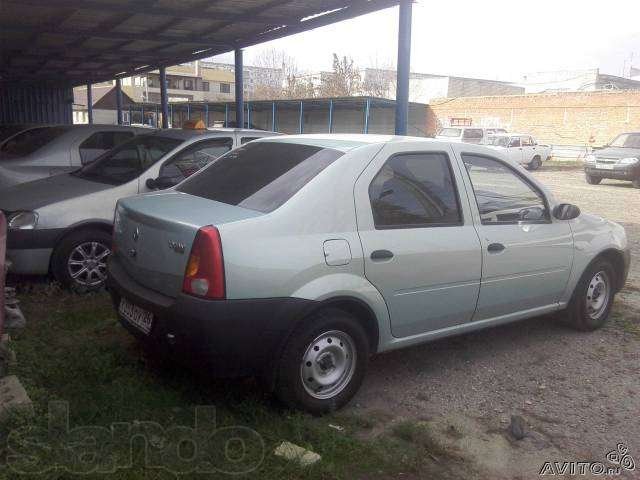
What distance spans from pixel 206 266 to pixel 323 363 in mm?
959

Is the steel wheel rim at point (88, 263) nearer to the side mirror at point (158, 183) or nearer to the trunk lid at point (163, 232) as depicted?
the side mirror at point (158, 183)

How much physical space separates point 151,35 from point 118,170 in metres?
5.50

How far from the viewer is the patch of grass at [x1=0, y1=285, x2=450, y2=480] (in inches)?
117

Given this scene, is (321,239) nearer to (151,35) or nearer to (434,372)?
(434,372)

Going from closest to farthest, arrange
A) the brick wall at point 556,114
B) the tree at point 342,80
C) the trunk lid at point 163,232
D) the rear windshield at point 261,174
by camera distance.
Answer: the trunk lid at point 163,232
the rear windshield at point 261,174
the brick wall at point 556,114
the tree at point 342,80

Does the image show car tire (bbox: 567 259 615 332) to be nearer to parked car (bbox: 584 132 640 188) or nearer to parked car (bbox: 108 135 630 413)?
parked car (bbox: 108 135 630 413)

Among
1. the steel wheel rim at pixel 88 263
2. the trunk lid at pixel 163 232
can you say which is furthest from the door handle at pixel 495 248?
the steel wheel rim at pixel 88 263

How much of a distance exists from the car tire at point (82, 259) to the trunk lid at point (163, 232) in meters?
1.71

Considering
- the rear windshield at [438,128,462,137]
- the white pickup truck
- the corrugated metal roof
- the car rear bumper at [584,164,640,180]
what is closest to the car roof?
the corrugated metal roof

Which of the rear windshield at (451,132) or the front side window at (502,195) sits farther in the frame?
the rear windshield at (451,132)

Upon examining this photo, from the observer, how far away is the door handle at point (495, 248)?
4.27 metres

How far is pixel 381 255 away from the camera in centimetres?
370

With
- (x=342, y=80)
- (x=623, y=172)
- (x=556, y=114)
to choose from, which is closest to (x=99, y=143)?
(x=623, y=172)

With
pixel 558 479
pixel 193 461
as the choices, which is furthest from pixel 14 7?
pixel 558 479
